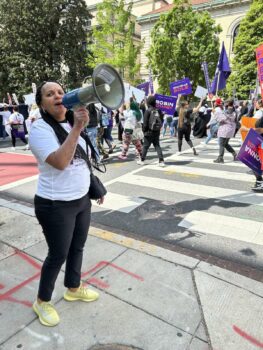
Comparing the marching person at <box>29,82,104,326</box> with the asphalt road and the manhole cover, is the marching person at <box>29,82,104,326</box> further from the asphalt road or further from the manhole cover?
the asphalt road

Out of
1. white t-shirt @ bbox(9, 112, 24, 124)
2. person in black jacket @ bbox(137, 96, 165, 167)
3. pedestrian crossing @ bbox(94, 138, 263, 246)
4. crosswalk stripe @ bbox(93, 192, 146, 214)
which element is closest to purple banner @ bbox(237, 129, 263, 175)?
pedestrian crossing @ bbox(94, 138, 263, 246)

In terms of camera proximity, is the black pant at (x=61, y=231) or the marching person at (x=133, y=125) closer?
the black pant at (x=61, y=231)

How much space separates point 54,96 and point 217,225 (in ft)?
10.3

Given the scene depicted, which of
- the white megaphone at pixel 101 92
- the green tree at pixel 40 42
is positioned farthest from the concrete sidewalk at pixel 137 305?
the green tree at pixel 40 42

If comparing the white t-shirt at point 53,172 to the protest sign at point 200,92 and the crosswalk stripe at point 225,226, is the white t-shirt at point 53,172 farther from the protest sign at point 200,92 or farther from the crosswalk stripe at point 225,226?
the protest sign at point 200,92

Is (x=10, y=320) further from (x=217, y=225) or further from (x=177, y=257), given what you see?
(x=217, y=225)

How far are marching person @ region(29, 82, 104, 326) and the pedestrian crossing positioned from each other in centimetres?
231

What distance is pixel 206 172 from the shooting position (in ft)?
23.4

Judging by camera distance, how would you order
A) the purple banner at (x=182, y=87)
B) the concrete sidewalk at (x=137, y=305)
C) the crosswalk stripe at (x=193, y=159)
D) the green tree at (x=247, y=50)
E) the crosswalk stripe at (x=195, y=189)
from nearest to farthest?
the concrete sidewalk at (x=137, y=305) → the crosswalk stripe at (x=195, y=189) → the crosswalk stripe at (x=193, y=159) → the purple banner at (x=182, y=87) → the green tree at (x=247, y=50)

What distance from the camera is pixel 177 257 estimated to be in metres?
3.22

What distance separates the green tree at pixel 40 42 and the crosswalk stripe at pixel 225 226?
23.0 metres

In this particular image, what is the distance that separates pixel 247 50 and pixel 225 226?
2710 centimetres

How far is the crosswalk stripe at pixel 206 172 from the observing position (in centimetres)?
667

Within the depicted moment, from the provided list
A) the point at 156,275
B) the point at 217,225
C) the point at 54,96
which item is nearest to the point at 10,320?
the point at 156,275
